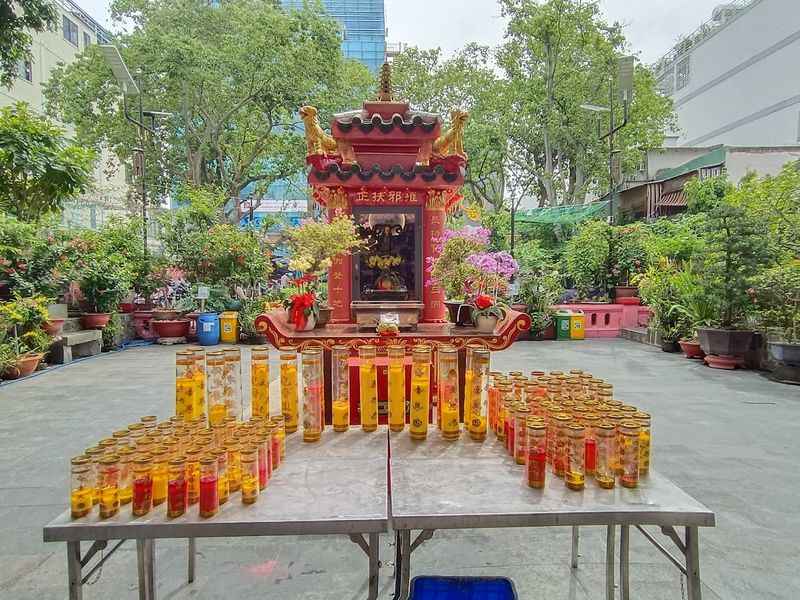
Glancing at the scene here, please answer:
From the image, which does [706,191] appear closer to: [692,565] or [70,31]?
[692,565]

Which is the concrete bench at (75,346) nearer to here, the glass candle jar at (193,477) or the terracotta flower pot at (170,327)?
the terracotta flower pot at (170,327)

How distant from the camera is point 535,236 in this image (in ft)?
64.2

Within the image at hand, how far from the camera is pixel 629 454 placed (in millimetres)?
1838

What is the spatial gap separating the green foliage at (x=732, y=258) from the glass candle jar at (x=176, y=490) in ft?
27.1

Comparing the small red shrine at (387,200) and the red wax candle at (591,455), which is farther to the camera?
the small red shrine at (387,200)

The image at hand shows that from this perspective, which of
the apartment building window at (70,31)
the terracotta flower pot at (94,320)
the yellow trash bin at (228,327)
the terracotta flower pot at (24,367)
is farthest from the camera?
the apartment building window at (70,31)

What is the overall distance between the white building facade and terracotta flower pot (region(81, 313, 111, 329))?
2494 centimetres

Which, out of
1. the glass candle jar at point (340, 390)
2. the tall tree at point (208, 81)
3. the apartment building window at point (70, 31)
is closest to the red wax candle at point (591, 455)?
the glass candle jar at point (340, 390)

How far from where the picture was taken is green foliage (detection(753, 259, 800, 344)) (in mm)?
7172

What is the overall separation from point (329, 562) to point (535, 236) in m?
18.1

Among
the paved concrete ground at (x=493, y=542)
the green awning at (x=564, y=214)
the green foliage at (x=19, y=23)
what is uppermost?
the green foliage at (x=19, y=23)

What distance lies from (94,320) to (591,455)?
10606 mm

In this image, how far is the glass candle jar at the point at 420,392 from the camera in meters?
2.31

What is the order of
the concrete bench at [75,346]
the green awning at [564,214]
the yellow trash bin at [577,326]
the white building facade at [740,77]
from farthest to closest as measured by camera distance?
the white building facade at [740,77] → the green awning at [564,214] → the yellow trash bin at [577,326] → the concrete bench at [75,346]
